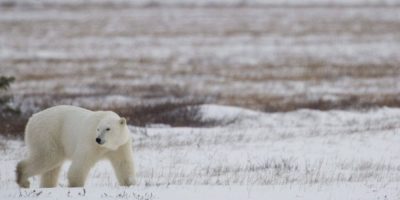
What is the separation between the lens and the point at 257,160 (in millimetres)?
10305

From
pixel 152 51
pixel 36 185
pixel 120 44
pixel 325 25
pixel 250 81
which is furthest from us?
pixel 325 25

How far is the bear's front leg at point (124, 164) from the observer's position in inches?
310

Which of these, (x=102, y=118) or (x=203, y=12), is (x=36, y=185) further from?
(x=203, y=12)

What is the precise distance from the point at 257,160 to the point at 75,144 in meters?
3.25

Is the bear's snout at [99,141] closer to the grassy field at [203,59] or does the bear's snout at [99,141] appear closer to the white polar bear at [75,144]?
the white polar bear at [75,144]

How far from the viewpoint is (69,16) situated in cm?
5297

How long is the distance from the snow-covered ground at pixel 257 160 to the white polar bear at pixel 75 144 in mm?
307

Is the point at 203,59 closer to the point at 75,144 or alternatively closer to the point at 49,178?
the point at 49,178

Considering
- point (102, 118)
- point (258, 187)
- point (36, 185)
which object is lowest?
point (36, 185)

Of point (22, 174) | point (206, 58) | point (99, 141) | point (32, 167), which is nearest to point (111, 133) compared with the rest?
point (99, 141)

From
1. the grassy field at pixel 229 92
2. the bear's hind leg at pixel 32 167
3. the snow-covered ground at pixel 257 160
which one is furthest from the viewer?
the grassy field at pixel 229 92

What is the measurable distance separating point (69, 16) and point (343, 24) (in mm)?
21588

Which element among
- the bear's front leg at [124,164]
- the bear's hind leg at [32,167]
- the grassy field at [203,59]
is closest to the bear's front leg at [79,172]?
the bear's front leg at [124,164]

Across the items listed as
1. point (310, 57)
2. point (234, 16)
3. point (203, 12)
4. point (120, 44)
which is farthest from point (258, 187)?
point (203, 12)
